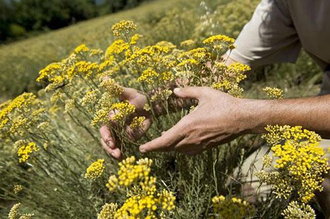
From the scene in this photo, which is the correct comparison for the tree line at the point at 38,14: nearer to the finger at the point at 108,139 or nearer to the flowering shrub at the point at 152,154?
the flowering shrub at the point at 152,154

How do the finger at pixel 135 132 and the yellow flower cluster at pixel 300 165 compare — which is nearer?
the yellow flower cluster at pixel 300 165

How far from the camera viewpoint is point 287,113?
122cm

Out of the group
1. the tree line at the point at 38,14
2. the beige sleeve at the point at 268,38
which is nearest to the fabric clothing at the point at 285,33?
the beige sleeve at the point at 268,38

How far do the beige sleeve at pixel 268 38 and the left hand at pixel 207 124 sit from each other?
3.16 feet

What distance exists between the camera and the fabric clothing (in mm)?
1685

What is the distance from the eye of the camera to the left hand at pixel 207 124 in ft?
4.02

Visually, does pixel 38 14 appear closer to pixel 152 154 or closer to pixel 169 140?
pixel 152 154

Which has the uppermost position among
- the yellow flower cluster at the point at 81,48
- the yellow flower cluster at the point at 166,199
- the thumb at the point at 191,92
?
the yellow flower cluster at the point at 81,48

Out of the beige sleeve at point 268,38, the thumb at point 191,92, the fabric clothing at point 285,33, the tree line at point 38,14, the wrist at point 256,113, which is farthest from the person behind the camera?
the tree line at point 38,14

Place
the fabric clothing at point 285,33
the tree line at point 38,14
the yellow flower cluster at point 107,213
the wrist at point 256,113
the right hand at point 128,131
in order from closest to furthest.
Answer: the yellow flower cluster at point 107,213 < the wrist at point 256,113 < the right hand at point 128,131 < the fabric clothing at point 285,33 < the tree line at point 38,14

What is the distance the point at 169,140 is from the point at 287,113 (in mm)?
534

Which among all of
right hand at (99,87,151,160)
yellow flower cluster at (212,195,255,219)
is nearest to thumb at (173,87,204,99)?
right hand at (99,87,151,160)

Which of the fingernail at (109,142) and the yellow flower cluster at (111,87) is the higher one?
the yellow flower cluster at (111,87)

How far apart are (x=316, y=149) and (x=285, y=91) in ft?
8.92
